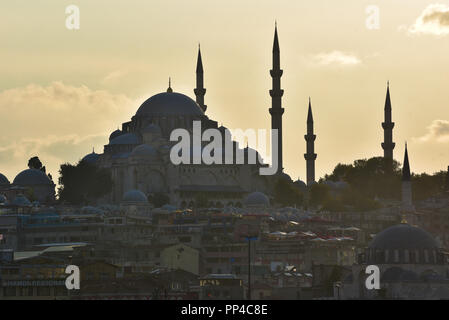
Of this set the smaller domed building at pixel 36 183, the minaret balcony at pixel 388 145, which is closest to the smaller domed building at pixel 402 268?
the minaret balcony at pixel 388 145

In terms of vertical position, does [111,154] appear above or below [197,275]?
above

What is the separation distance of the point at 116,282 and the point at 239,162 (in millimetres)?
45878

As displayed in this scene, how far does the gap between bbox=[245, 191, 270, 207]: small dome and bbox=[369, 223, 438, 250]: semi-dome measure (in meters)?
38.3

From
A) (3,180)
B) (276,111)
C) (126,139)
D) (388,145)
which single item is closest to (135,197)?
(276,111)

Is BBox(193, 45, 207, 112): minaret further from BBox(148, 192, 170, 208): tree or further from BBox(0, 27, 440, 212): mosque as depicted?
BBox(148, 192, 170, 208): tree

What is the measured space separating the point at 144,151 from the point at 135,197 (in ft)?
30.6

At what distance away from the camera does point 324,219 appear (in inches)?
4478

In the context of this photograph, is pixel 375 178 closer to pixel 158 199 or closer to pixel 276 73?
pixel 276 73

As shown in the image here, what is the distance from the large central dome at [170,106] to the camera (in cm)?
12825

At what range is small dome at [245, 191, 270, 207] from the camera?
114688mm

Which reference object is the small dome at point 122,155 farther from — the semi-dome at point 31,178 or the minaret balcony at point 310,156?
the minaret balcony at point 310,156
